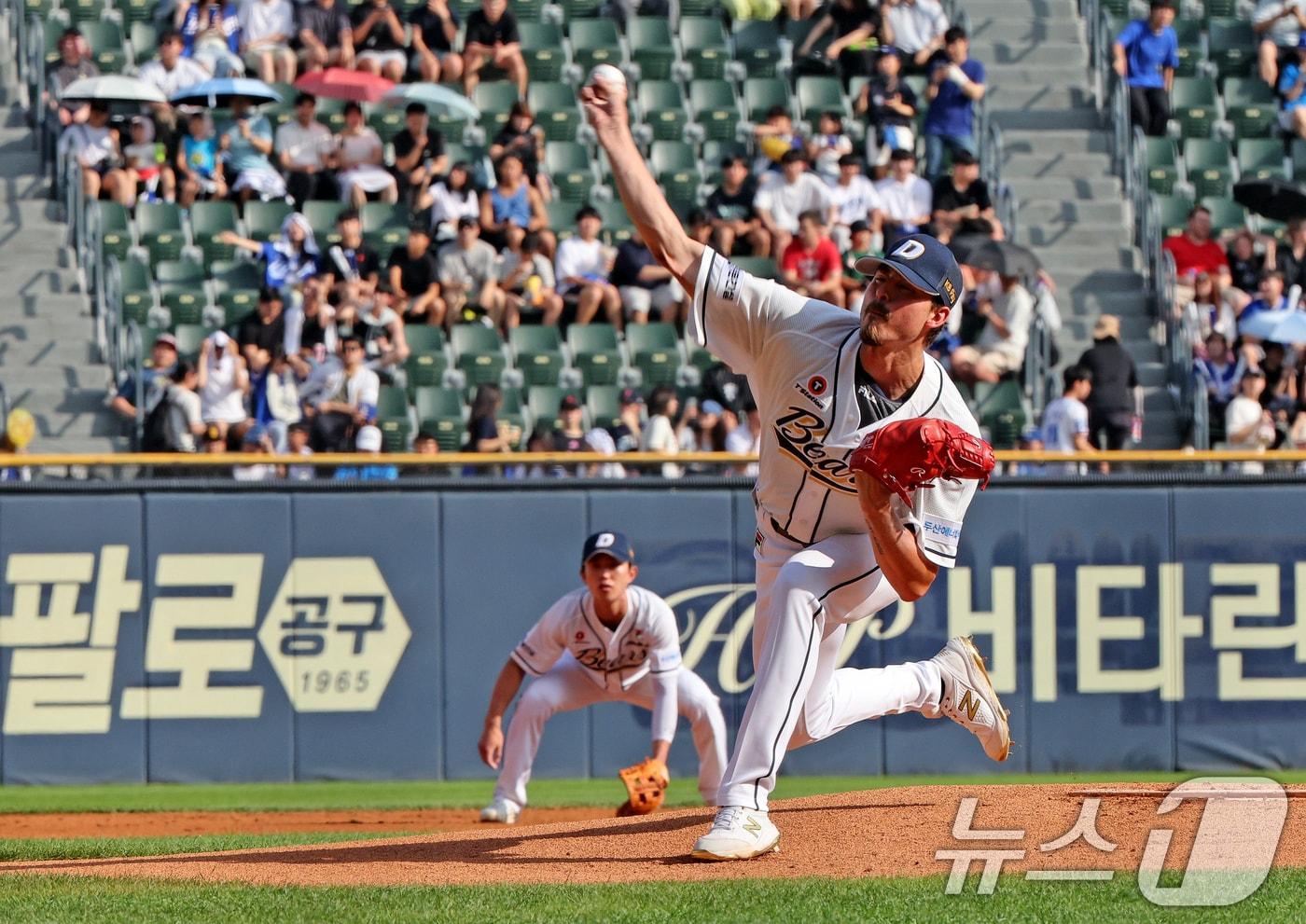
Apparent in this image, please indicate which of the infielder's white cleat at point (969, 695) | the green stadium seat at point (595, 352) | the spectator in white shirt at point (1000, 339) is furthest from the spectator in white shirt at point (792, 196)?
the infielder's white cleat at point (969, 695)

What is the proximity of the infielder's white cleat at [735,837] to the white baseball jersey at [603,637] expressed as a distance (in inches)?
133

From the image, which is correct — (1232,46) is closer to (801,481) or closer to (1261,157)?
(1261,157)

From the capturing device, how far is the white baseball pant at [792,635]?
6.09 metres

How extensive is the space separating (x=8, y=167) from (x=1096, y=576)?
10050 millimetres

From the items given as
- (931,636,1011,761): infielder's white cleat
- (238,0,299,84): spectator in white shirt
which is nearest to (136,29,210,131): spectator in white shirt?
(238,0,299,84): spectator in white shirt

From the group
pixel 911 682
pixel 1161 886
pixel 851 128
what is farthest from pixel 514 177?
pixel 1161 886

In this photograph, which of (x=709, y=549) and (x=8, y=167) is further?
(x=8, y=167)

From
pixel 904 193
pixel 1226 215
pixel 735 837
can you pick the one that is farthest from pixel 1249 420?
pixel 735 837

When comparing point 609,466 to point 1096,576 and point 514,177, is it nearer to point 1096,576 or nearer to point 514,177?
point 1096,576

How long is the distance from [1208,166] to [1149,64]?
1186 millimetres

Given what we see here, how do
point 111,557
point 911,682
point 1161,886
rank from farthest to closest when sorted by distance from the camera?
1. point 111,557
2. point 911,682
3. point 1161,886

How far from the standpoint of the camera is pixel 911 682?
22.8 feet

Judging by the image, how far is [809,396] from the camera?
20.0 ft

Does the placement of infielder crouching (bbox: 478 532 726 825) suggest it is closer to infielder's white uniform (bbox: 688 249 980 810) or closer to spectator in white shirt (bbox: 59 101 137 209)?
infielder's white uniform (bbox: 688 249 980 810)
